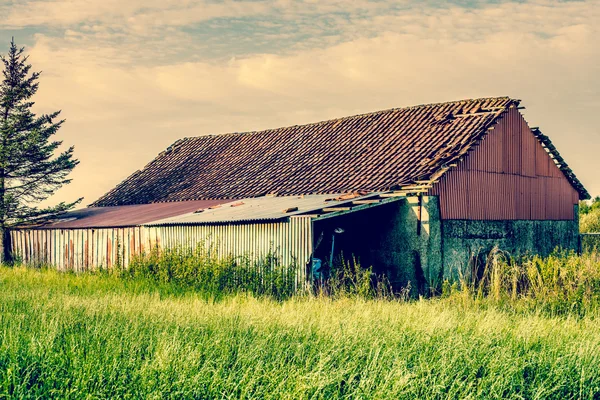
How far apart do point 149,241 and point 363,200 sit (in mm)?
6291

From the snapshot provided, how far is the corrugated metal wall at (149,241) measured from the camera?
52.9ft

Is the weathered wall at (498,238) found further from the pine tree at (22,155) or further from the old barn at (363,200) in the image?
the pine tree at (22,155)

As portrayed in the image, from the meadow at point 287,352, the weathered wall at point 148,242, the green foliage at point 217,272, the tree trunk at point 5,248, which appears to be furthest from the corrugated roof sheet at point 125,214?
the meadow at point 287,352

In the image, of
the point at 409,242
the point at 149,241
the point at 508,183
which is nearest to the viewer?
the point at 409,242

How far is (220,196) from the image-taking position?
2312 cm

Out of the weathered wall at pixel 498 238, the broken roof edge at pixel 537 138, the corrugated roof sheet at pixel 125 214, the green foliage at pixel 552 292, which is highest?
the broken roof edge at pixel 537 138

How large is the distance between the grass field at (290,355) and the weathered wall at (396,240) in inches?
268

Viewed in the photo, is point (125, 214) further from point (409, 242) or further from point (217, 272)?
point (409, 242)

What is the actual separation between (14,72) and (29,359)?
21618 mm

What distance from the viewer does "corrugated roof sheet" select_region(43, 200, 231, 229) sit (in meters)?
21.7

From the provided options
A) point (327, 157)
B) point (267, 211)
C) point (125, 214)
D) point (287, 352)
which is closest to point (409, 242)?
point (267, 211)

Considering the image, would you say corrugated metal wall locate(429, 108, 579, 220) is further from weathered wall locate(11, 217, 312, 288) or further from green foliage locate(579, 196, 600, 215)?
green foliage locate(579, 196, 600, 215)

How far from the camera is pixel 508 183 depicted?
21.2 metres

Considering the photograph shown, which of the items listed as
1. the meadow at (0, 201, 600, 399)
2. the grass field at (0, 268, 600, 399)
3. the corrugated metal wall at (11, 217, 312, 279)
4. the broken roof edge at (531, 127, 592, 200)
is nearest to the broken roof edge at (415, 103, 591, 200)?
the broken roof edge at (531, 127, 592, 200)
